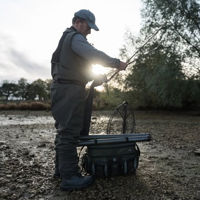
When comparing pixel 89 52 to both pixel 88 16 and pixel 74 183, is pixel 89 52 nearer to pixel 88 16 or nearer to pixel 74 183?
pixel 88 16

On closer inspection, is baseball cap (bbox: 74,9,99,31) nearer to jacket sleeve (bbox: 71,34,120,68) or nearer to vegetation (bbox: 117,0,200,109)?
jacket sleeve (bbox: 71,34,120,68)

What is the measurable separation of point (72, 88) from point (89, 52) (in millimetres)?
582

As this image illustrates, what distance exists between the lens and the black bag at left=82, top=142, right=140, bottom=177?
3902mm

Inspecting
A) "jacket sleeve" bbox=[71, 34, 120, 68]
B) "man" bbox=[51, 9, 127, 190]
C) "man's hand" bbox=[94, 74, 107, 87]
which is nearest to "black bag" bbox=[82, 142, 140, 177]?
"man" bbox=[51, 9, 127, 190]

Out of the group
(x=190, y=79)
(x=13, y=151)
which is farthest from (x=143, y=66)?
(x=13, y=151)

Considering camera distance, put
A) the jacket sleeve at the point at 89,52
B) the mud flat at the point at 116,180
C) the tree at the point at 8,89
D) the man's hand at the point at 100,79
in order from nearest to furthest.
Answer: the mud flat at the point at 116,180
the jacket sleeve at the point at 89,52
the man's hand at the point at 100,79
the tree at the point at 8,89

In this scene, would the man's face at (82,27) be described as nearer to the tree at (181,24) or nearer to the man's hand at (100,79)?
the man's hand at (100,79)

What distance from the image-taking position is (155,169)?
15.2 ft

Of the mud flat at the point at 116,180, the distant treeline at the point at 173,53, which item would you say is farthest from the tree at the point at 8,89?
the mud flat at the point at 116,180

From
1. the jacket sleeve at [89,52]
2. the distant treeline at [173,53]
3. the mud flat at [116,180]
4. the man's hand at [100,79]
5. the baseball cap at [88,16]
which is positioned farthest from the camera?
the distant treeline at [173,53]

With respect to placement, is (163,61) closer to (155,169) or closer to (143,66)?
(143,66)

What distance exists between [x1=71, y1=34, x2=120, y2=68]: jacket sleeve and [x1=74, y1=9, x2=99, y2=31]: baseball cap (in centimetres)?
31

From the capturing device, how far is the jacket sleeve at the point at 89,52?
3.50 metres

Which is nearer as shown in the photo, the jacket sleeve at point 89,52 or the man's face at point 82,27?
the jacket sleeve at point 89,52
